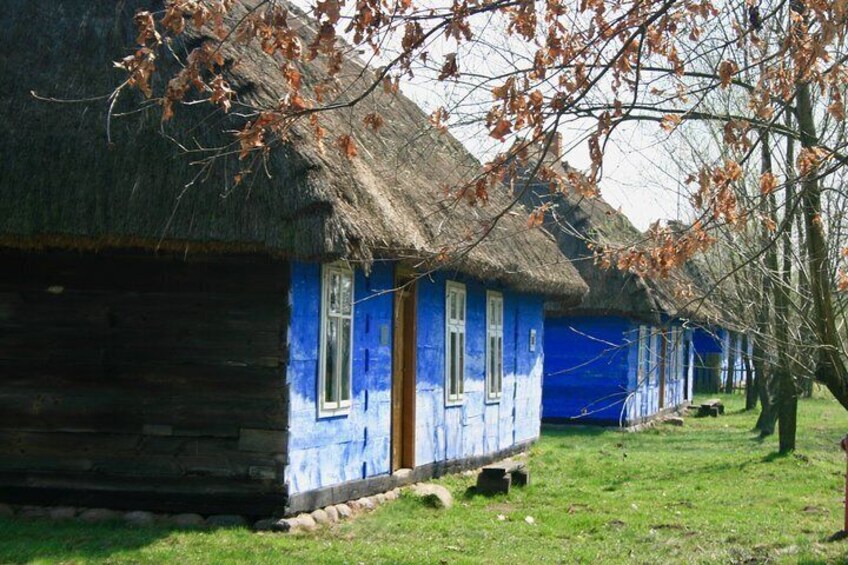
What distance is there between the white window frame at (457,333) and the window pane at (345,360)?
2.98 metres

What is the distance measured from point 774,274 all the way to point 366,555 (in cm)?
428

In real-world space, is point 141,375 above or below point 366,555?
above

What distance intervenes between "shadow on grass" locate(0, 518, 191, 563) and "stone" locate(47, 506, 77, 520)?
15 cm

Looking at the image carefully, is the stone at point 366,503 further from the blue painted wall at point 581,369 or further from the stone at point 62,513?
the blue painted wall at point 581,369

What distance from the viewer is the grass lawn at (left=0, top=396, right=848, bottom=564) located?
29.7 ft

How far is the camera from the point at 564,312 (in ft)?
77.7

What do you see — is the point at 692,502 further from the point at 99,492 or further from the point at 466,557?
the point at 99,492

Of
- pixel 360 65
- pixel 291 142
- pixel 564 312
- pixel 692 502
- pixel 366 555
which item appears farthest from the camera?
pixel 564 312

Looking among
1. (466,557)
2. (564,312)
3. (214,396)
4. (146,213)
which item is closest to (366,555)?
(466,557)

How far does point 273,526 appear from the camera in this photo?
988 cm

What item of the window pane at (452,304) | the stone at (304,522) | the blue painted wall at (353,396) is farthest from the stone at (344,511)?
the window pane at (452,304)

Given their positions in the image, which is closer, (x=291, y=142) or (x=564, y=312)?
(x=291, y=142)

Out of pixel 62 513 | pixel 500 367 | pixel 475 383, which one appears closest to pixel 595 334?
pixel 500 367

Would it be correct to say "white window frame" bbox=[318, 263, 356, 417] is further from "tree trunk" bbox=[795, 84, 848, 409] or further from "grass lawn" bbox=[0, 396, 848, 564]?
"tree trunk" bbox=[795, 84, 848, 409]
